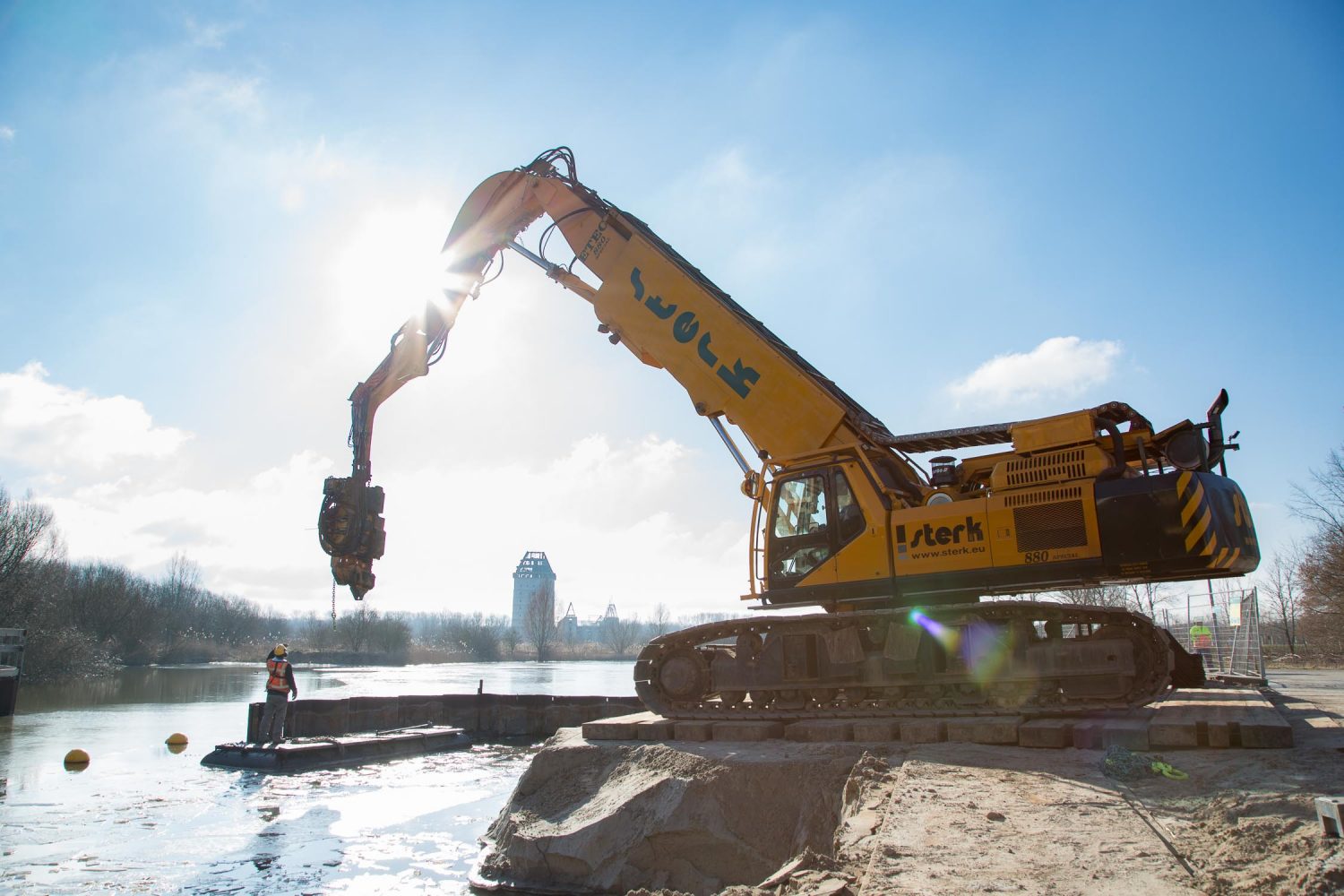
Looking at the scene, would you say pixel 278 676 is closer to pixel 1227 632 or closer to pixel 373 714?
pixel 373 714

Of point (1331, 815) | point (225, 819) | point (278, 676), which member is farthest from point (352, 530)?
point (1331, 815)

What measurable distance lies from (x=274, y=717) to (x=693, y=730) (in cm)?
955

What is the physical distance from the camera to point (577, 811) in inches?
285

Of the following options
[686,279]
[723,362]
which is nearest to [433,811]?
[723,362]

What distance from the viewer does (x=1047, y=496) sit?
7340 millimetres

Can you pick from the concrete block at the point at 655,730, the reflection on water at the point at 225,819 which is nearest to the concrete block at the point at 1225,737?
the concrete block at the point at 655,730

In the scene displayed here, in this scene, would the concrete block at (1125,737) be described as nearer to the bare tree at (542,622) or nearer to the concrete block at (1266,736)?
the concrete block at (1266,736)

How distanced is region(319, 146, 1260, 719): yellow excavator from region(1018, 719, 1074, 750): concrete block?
60 centimetres

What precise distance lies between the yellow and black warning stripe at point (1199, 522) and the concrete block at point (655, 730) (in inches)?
189

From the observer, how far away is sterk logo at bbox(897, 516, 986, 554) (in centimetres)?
751

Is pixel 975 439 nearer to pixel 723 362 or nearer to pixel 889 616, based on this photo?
pixel 889 616

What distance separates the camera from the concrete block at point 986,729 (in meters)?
6.69

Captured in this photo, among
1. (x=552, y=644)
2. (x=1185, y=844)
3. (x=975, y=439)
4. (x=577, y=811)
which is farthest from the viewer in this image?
(x=552, y=644)

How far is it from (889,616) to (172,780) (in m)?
10.7
